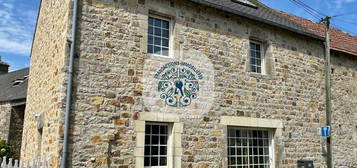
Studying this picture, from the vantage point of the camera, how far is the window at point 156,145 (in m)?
6.94

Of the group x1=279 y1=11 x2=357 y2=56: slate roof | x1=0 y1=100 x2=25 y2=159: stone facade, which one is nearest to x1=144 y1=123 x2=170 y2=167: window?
x1=279 y1=11 x2=357 y2=56: slate roof

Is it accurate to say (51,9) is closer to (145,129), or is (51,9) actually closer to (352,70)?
(145,129)

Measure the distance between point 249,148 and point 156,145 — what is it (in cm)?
278

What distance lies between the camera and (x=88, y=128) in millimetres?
6152

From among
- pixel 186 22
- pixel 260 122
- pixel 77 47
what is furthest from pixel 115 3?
pixel 260 122

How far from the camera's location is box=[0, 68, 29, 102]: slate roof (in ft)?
52.4

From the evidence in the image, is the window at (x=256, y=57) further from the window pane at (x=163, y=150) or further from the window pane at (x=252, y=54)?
the window pane at (x=163, y=150)

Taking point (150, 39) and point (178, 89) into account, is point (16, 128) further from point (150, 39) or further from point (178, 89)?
point (178, 89)

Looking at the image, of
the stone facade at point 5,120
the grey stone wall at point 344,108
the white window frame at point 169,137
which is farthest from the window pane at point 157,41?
the stone facade at point 5,120

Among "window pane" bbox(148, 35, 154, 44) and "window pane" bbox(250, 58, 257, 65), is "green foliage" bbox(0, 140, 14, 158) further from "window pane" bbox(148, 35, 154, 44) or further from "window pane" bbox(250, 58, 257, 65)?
"window pane" bbox(250, 58, 257, 65)

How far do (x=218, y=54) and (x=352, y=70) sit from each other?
20.4 feet

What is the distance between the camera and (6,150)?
14297 millimetres

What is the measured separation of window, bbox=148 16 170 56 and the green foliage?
1009 cm

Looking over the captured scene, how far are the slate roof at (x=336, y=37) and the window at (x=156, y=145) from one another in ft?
23.5
